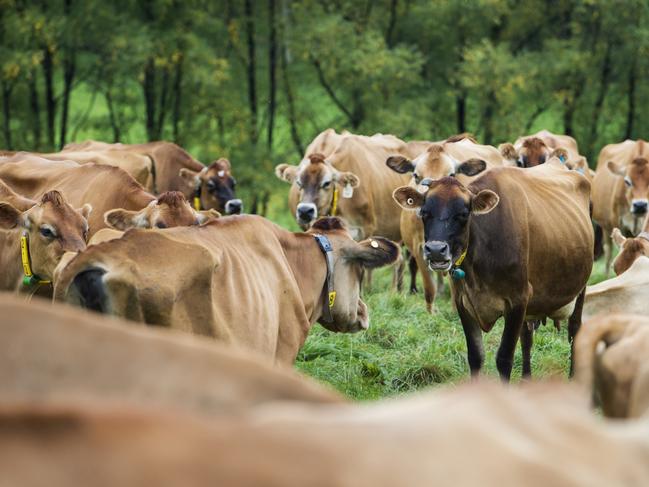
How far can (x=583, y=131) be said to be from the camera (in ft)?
83.6

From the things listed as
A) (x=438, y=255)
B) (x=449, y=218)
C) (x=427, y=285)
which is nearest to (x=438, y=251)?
(x=438, y=255)

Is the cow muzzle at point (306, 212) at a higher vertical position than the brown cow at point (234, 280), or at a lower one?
lower

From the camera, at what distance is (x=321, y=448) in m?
1.71

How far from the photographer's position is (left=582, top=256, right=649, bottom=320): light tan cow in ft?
23.1

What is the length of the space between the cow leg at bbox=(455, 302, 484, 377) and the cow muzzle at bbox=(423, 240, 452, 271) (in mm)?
641

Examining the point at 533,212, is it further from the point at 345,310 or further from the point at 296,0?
the point at 296,0

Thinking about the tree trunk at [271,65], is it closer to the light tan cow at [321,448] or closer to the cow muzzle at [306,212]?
the cow muzzle at [306,212]

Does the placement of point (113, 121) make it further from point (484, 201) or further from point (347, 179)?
point (484, 201)

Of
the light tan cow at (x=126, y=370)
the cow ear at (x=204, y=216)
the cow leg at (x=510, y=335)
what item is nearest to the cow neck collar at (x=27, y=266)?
the cow ear at (x=204, y=216)

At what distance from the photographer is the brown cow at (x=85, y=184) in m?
9.00

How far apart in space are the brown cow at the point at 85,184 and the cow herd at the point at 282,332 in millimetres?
20

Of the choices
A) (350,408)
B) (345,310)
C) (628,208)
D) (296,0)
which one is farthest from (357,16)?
(350,408)

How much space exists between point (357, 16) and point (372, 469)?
23550mm

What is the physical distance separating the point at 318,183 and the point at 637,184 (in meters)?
5.21
